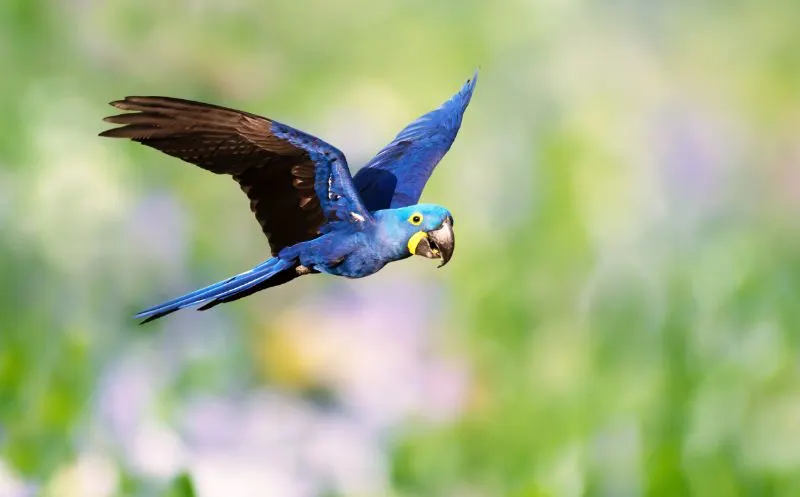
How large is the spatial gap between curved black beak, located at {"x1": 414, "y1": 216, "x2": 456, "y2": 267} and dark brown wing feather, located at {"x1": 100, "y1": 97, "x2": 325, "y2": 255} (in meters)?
0.13

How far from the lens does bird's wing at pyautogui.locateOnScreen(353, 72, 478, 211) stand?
167 centimetres

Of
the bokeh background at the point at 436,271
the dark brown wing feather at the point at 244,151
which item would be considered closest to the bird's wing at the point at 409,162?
the dark brown wing feather at the point at 244,151

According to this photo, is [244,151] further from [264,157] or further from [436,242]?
[436,242]

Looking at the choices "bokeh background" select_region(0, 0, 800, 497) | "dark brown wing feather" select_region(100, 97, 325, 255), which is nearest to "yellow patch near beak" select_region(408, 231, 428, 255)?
"dark brown wing feather" select_region(100, 97, 325, 255)

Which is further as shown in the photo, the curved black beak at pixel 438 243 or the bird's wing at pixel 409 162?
the bird's wing at pixel 409 162

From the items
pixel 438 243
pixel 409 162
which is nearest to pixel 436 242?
pixel 438 243

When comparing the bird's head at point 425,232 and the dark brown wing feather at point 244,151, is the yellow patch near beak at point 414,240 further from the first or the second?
the dark brown wing feather at point 244,151

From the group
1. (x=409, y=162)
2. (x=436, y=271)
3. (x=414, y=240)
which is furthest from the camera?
(x=436, y=271)

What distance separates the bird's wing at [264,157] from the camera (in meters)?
1.35

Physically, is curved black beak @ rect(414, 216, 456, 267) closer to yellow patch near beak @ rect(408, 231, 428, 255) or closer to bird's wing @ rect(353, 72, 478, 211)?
yellow patch near beak @ rect(408, 231, 428, 255)

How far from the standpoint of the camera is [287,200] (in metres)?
1.49

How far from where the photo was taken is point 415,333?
95.2 inches

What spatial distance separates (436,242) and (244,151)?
0.24 metres

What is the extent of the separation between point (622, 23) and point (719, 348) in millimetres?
1089
